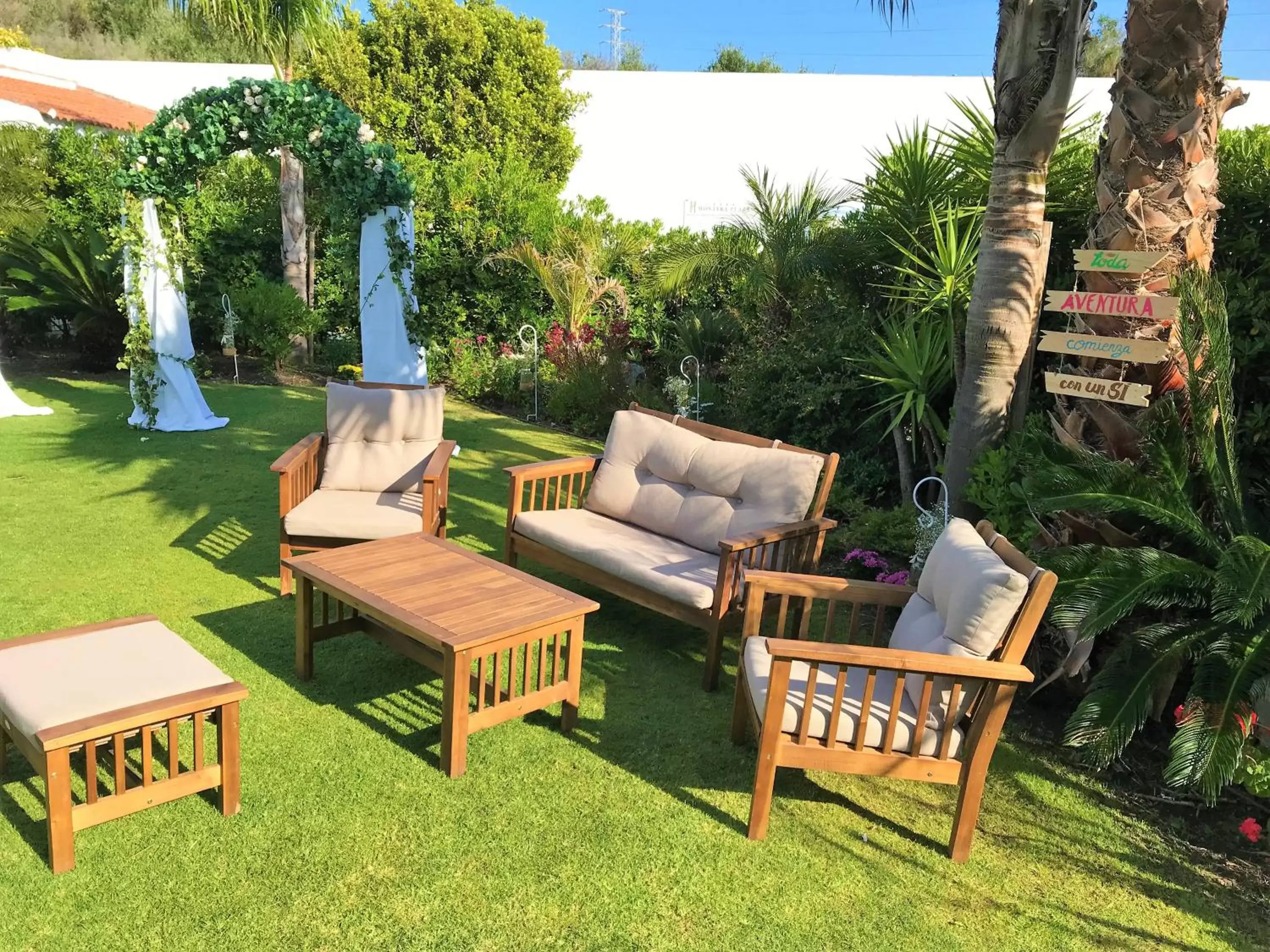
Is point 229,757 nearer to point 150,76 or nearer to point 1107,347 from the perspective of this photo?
point 1107,347

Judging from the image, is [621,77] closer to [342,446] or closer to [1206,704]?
[342,446]

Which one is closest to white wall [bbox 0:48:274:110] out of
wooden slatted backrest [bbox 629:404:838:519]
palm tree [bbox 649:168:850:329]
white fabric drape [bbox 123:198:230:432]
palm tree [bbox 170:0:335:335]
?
palm tree [bbox 170:0:335:335]

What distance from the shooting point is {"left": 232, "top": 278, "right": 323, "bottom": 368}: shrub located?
1049 cm

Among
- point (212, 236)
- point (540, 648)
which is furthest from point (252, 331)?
point (540, 648)

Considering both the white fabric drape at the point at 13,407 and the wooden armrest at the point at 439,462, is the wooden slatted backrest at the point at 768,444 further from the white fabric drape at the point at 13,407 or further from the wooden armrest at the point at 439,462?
the white fabric drape at the point at 13,407

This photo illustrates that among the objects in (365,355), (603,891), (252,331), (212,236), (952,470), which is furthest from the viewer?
(212,236)

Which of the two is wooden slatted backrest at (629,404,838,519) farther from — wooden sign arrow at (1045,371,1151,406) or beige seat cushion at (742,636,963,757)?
beige seat cushion at (742,636,963,757)

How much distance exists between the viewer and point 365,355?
25.2ft

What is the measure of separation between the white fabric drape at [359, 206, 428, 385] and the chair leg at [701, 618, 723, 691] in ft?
15.4

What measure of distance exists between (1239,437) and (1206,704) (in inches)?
62.5

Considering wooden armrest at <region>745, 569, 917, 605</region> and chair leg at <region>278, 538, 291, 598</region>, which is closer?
wooden armrest at <region>745, 569, 917, 605</region>

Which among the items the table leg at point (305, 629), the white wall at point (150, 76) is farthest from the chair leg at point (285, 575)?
the white wall at point (150, 76)

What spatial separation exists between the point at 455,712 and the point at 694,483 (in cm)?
198

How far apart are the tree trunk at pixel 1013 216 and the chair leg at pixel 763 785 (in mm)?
1981
